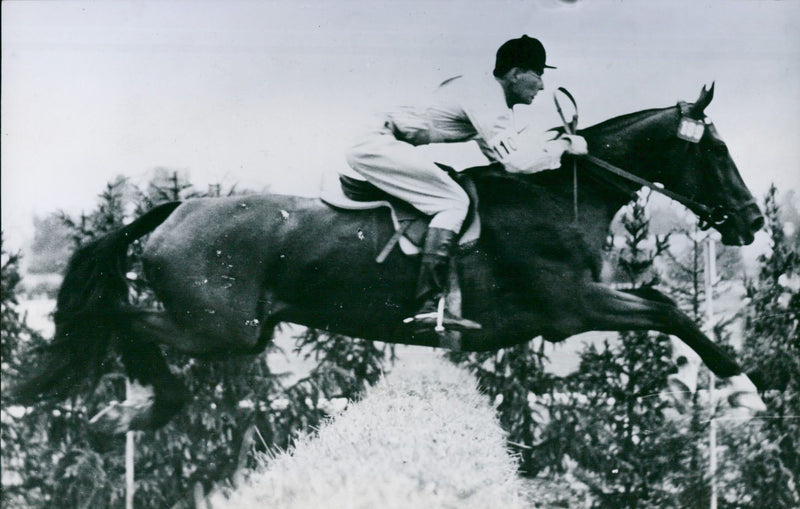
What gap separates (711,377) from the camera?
343 cm

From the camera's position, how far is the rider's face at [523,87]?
3.38 metres

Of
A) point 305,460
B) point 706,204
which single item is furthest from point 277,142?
point 706,204

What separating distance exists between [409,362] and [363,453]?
0.54 metres

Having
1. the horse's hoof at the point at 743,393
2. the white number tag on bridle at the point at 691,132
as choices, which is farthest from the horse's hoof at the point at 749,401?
the white number tag on bridle at the point at 691,132

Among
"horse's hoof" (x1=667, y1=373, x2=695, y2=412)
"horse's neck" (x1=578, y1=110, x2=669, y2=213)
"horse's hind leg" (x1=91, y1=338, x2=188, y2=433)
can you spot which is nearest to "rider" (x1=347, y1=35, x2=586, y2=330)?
"horse's neck" (x1=578, y1=110, x2=669, y2=213)

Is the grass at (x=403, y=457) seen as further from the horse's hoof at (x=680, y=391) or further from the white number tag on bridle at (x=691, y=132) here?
the white number tag on bridle at (x=691, y=132)

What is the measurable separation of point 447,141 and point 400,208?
1.20 ft

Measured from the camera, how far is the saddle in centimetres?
325

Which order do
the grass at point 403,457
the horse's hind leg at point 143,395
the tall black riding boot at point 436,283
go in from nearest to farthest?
the grass at point 403,457, the tall black riding boot at point 436,283, the horse's hind leg at point 143,395

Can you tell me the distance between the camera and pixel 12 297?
140 inches

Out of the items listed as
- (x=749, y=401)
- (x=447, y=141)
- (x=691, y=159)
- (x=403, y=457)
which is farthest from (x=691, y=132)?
(x=403, y=457)

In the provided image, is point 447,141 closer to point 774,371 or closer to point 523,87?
point 523,87

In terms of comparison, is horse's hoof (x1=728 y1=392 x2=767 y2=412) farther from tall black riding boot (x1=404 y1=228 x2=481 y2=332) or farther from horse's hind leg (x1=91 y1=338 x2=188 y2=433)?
horse's hind leg (x1=91 y1=338 x2=188 y2=433)

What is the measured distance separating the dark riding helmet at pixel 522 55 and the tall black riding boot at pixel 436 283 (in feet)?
2.66
